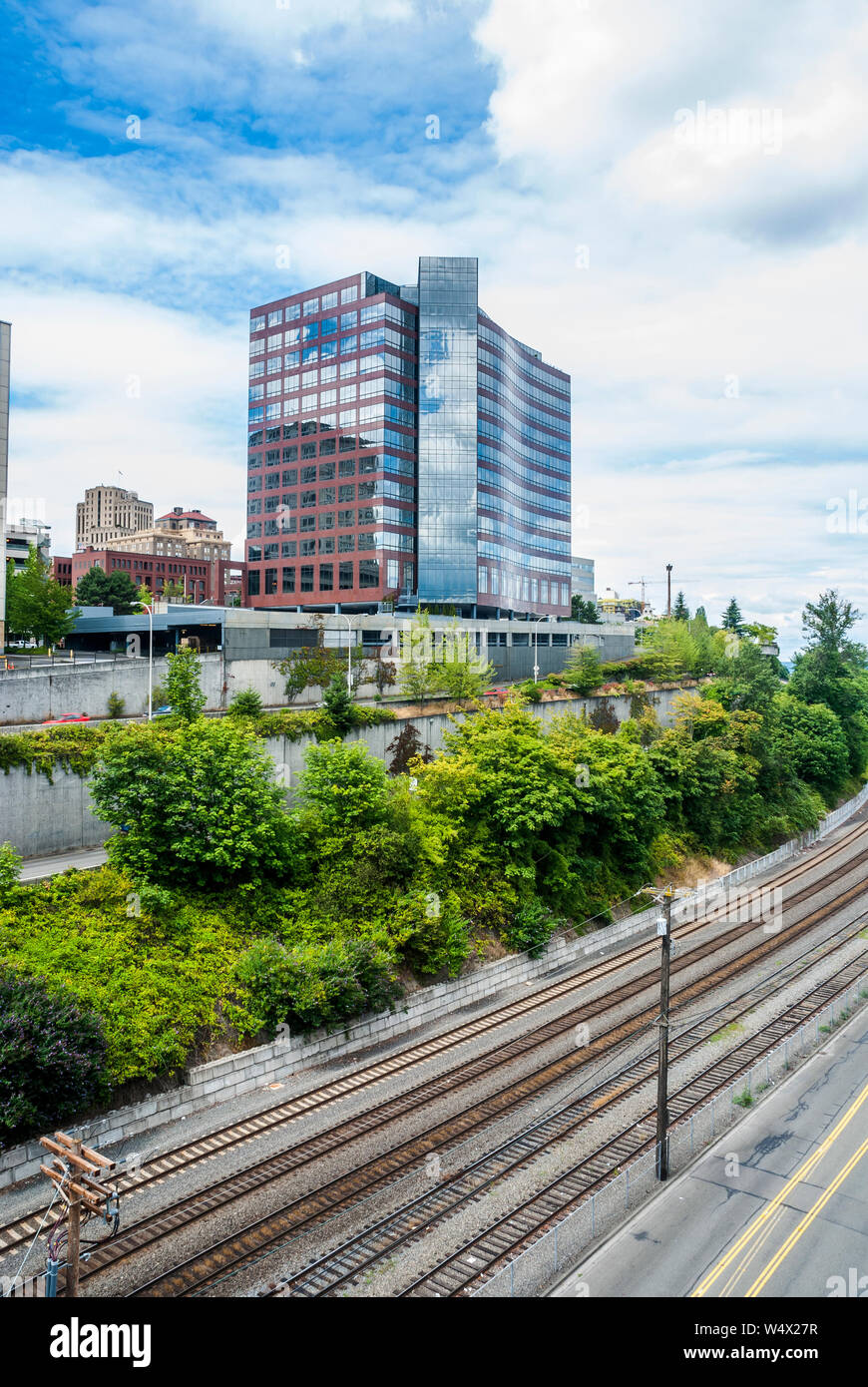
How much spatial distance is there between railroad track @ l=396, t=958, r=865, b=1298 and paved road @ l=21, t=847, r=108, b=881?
20433 mm

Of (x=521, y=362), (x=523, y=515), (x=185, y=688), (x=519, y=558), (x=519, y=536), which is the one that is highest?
(x=521, y=362)

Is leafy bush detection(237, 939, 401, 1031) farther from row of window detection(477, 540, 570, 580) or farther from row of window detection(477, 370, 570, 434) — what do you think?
row of window detection(477, 370, 570, 434)

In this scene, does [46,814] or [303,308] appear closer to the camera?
[46,814]

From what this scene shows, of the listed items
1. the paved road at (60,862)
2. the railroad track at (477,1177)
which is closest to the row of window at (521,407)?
the paved road at (60,862)

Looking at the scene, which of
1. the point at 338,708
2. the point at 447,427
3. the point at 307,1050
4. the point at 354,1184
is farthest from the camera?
the point at 447,427

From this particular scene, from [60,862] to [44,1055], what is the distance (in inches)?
598

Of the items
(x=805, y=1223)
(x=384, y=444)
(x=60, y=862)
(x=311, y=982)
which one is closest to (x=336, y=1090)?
(x=311, y=982)

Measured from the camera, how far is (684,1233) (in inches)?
747

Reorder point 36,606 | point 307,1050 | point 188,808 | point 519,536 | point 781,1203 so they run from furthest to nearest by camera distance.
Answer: point 519,536
point 36,606
point 188,808
point 307,1050
point 781,1203

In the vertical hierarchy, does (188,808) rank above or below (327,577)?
below

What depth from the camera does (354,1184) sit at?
21.2m

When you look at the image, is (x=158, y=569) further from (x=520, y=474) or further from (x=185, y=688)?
(x=185, y=688)

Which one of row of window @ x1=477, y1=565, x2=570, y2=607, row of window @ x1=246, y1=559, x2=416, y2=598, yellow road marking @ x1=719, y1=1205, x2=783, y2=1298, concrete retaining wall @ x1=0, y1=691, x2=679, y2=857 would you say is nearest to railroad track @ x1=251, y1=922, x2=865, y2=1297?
yellow road marking @ x1=719, y1=1205, x2=783, y2=1298

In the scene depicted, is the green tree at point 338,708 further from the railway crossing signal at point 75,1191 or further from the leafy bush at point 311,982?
the railway crossing signal at point 75,1191
